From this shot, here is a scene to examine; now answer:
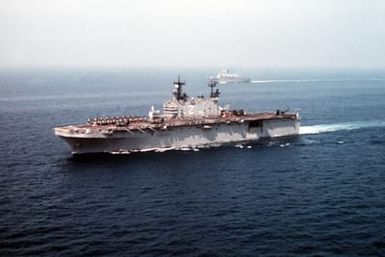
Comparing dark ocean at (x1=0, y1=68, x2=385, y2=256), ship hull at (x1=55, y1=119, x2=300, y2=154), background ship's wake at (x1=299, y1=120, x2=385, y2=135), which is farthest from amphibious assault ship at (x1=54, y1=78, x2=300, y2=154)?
background ship's wake at (x1=299, y1=120, x2=385, y2=135)

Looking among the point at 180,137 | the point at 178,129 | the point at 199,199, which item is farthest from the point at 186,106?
the point at 199,199

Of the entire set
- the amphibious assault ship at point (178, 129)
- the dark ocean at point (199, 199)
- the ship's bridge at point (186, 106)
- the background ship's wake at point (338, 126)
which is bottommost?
the dark ocean at point (199, 199)

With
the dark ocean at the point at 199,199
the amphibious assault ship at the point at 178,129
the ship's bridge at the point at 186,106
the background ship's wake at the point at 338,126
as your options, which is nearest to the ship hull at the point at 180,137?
the amphibious assault ship at the point at 178,129

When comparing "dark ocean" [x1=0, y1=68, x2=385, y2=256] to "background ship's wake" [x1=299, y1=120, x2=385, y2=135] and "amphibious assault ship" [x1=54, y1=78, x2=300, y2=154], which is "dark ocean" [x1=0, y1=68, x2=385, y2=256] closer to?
"amphibious assault ship" [x1=54, y1=78, x2=300, y2=154]

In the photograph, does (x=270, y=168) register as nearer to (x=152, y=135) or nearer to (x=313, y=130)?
(x=152, y=135)

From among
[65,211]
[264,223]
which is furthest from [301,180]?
[65,211]

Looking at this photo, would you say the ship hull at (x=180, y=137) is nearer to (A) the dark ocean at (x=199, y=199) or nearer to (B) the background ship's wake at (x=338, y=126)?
(A) the dark ocean at (x=199, y=199)

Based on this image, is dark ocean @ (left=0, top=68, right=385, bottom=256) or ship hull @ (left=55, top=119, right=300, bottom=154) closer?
dark ocean @ (left=0, top=68, right=385, bottom=256)

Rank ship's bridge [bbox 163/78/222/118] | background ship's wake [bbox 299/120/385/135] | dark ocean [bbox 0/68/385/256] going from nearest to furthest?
dark ocean [bbox 0/68/385/256], ship's bridge [bbox 163/78/222/118], background ship's wake [bbox 299/120/385/135]

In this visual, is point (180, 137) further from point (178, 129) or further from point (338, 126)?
point (338, 126)
